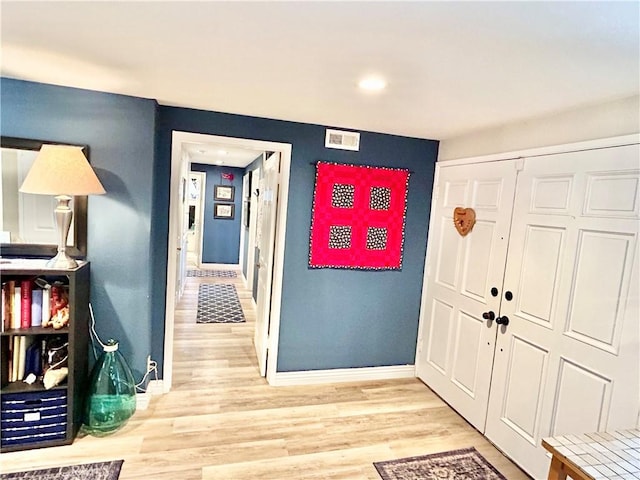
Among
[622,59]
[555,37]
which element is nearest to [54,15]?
[555,37]

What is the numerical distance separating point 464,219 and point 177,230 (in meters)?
2.32

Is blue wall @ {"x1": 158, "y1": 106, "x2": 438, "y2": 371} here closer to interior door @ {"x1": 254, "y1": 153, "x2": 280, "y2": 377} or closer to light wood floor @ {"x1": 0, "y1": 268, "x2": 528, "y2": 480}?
interior door @ {"x1": 254, "y1": 153, "x2": 280, "y2": 377}

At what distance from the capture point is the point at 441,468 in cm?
237

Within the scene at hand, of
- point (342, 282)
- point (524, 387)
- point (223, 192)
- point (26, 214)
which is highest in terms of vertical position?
point (223, 192)

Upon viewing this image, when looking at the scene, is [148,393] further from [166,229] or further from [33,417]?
[166,229]

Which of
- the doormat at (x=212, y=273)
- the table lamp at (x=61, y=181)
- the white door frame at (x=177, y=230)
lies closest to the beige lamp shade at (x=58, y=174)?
the table lamp at (x=61, y=181)

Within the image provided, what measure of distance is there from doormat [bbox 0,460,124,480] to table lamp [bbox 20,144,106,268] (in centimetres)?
114

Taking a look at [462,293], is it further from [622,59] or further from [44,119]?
[44,119]

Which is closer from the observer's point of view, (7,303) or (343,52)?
(343,52)

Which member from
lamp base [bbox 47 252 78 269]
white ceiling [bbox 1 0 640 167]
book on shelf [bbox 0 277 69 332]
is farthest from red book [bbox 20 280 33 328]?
white ceiling [bbox 1 0 640 167]

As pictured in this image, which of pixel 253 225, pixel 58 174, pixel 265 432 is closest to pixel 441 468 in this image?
pixel 265 432

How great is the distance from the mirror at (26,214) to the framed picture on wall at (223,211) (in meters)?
5.67

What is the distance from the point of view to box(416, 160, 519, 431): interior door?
2.72 m

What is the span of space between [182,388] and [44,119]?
87.4 inches
